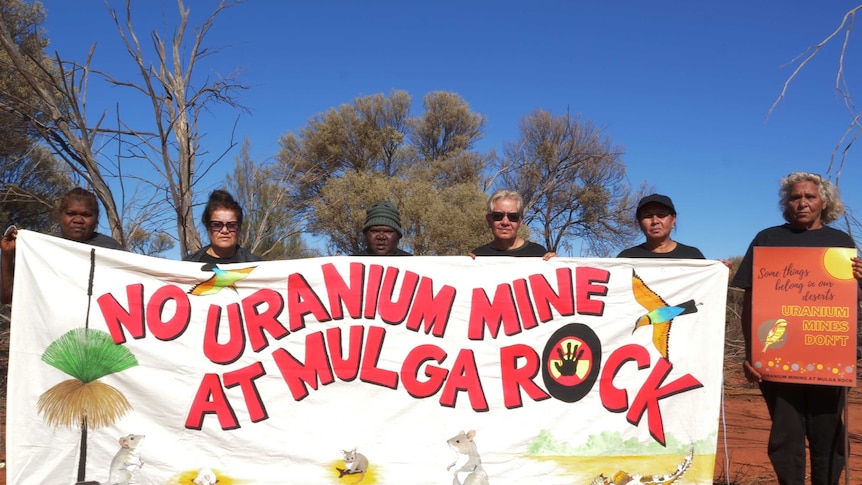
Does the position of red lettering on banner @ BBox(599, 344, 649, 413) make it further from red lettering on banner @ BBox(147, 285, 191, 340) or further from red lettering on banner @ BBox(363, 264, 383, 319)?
red lettering on banner @ BBox(147, 285, 191, 340)

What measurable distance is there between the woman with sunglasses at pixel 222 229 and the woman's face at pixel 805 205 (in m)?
Result: 3.60

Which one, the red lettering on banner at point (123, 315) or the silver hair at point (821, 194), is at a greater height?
the silver hair at point (821, 194)

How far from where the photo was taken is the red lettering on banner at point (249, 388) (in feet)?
12.2

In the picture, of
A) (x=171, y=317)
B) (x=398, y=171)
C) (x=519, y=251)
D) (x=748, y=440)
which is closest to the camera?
(x=171, y=317)

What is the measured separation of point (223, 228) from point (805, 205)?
3769 millimetres

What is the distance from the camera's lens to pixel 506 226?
4.12m

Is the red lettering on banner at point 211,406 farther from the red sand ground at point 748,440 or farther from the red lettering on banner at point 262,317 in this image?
the red sand ground at point 748,440

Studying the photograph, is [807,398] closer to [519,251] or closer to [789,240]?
[789,240]

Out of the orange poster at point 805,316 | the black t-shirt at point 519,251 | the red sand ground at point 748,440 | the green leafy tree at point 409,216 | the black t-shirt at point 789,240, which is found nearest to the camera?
the orange poster at point 805,316

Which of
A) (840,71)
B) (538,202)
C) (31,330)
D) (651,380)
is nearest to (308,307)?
(31,330)

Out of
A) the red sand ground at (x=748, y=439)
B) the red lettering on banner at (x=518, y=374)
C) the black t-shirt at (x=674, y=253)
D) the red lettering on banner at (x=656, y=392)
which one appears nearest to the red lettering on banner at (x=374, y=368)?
the red lettering on banner at (x=518, y=374)

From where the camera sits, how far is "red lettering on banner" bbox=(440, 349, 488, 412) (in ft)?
12.5

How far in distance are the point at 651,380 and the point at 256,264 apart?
9.16 feet

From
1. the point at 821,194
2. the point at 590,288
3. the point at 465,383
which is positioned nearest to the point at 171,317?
the point at 465,383
